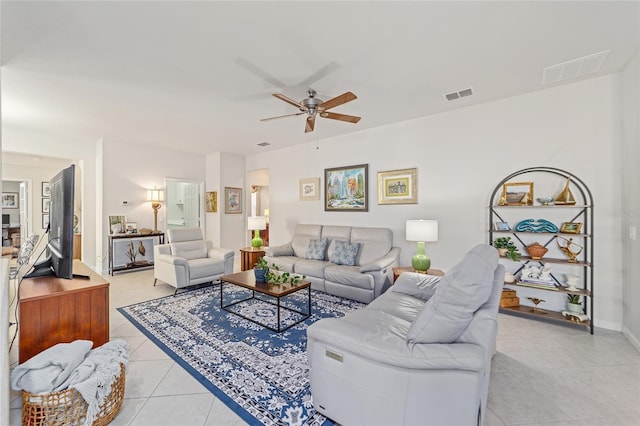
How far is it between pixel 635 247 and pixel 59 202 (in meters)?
5.20

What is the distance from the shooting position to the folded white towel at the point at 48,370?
1.49 metres

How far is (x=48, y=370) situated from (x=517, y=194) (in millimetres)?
4444

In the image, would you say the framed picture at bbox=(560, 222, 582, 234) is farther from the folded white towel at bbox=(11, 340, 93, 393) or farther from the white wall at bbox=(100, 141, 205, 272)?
the white wall at bbox=(100, 141, 205, 272)

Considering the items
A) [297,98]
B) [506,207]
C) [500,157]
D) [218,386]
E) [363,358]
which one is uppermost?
[297,98]

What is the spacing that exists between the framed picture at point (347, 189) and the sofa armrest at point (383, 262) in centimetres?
94

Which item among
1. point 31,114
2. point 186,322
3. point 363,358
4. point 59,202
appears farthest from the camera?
point 31,114

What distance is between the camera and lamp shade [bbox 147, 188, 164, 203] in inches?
226

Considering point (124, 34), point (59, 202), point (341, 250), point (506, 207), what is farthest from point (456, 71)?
point (59, 202)

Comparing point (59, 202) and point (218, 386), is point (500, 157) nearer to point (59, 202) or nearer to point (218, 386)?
point (218, 386)

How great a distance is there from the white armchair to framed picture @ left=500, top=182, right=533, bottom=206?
398 centimetres

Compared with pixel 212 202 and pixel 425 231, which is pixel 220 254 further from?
pixel 425 231

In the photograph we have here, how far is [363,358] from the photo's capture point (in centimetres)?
147

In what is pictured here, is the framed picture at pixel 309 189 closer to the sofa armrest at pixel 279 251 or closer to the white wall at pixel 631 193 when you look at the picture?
the sofa armrest at pixel 279 251

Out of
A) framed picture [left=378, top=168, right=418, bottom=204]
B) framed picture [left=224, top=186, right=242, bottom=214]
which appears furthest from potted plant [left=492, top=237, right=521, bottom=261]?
framed picture [left=224, top=186, right=242, bottom=214]
